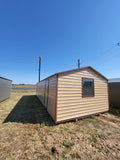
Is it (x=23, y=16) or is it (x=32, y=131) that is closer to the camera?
(x=32, y=131)

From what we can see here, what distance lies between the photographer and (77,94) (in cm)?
395

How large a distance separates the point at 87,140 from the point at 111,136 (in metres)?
1.12

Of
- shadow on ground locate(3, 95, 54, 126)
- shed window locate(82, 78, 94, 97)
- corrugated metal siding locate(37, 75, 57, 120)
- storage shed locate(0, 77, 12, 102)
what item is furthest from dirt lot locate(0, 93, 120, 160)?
storage shed locate(0, 77, 12, 102)

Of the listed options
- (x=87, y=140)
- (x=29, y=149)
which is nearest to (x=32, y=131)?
(x=29, y=149)

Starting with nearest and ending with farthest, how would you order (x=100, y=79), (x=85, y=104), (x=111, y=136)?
(x=111, y=136) < (x=85, y=104) < (x=100, y=79)

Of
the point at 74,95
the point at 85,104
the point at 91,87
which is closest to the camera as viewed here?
the point at 74,95

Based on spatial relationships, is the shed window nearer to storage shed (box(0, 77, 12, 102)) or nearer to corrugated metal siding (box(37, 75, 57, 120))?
corrugated metal siding (box(37, 75, 57, 120))

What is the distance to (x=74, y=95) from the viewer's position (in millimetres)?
3838

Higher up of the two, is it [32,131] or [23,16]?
[23,16]

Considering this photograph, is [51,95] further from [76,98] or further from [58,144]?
[58,144]

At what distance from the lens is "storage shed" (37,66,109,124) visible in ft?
11.3

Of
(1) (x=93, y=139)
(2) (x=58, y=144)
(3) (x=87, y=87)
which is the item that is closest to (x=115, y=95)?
(3) (x=87, y=87)

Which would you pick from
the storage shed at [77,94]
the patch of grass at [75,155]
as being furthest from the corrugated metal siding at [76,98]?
the patch of grass at [75,155]

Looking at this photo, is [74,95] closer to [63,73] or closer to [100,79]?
[63,73]
